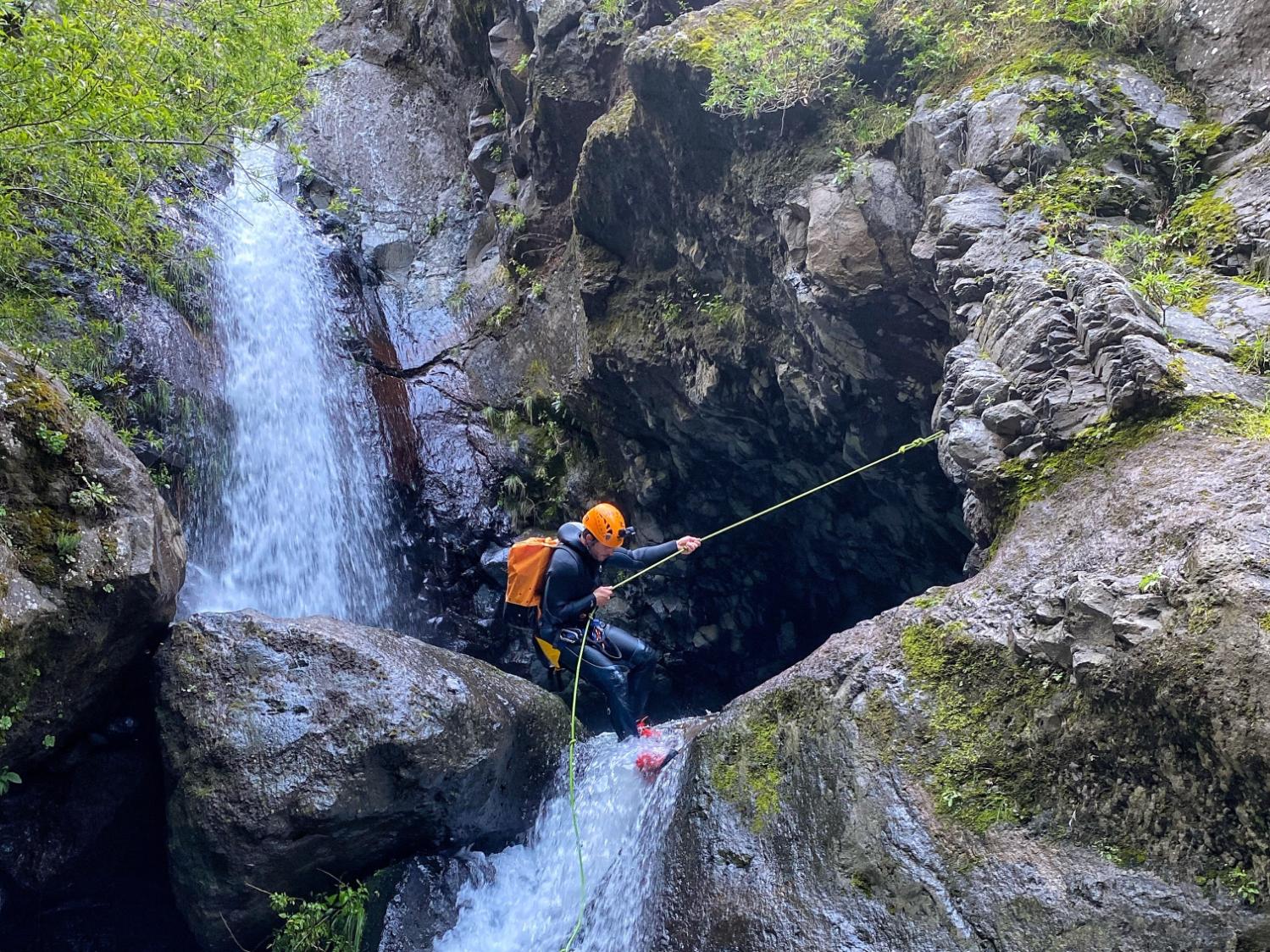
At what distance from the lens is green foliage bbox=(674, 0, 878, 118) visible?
8.40 m

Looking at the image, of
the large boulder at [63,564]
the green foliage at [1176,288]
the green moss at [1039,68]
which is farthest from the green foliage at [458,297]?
the green foliage at [1176,288]

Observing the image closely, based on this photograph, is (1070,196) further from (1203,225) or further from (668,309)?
(668,309)

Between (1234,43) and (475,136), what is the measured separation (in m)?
12.9

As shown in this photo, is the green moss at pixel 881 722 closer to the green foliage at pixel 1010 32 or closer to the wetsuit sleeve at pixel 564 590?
the wetsuit sleeve at pixel 564 590

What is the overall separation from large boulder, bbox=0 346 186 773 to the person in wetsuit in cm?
313

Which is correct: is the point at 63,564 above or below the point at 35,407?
below

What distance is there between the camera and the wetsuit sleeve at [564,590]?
6.79 m

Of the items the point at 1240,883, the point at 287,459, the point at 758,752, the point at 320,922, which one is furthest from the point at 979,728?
the point at 287,459

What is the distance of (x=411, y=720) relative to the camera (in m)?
6.21

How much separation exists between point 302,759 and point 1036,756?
193 inches

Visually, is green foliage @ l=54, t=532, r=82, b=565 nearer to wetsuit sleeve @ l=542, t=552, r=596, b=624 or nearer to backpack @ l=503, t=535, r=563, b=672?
backpack @ l=503, t=535, r=563, b=672

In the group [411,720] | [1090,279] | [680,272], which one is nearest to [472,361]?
[680,272]

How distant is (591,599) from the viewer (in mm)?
6824

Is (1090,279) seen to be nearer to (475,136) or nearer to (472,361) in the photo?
(472,361)
